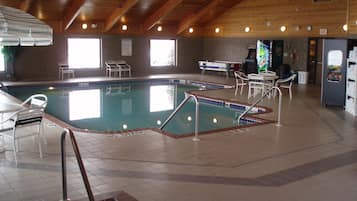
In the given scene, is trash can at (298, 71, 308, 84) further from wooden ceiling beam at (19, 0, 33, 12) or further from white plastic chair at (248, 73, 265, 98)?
wooden ceiling beam at (19, 0, 33, 12)

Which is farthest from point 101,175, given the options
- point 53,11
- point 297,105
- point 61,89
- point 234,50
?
point 234,50

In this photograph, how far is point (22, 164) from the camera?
507cm

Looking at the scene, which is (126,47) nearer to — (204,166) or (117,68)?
(117,68)

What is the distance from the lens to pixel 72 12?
48.0 feet

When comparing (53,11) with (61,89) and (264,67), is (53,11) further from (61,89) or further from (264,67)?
(264,67)

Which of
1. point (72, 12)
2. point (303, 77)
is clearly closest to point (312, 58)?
point (303, 77)

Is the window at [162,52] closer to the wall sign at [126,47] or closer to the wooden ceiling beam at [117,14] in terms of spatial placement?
the wall sign at [126,47]

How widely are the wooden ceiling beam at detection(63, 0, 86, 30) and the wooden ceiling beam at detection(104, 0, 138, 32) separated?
5.07 ft

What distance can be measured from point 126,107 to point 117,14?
5724 mm

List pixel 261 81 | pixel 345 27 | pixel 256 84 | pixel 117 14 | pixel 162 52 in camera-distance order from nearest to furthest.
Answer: pixel 256 84 → pixel 261 81 → pixel 345 27 → pixel 117 14 → pixel 162 52

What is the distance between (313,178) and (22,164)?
11.6 ft

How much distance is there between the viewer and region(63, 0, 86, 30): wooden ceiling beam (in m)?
14.1

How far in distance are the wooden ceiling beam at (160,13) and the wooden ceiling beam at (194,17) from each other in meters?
1.69

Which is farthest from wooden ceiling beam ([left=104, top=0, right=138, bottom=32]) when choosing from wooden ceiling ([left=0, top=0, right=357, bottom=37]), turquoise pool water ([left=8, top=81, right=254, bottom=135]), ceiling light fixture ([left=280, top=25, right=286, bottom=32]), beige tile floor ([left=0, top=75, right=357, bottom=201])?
beige tile floor ([left=0, top=75, right=357, bottom=201])
